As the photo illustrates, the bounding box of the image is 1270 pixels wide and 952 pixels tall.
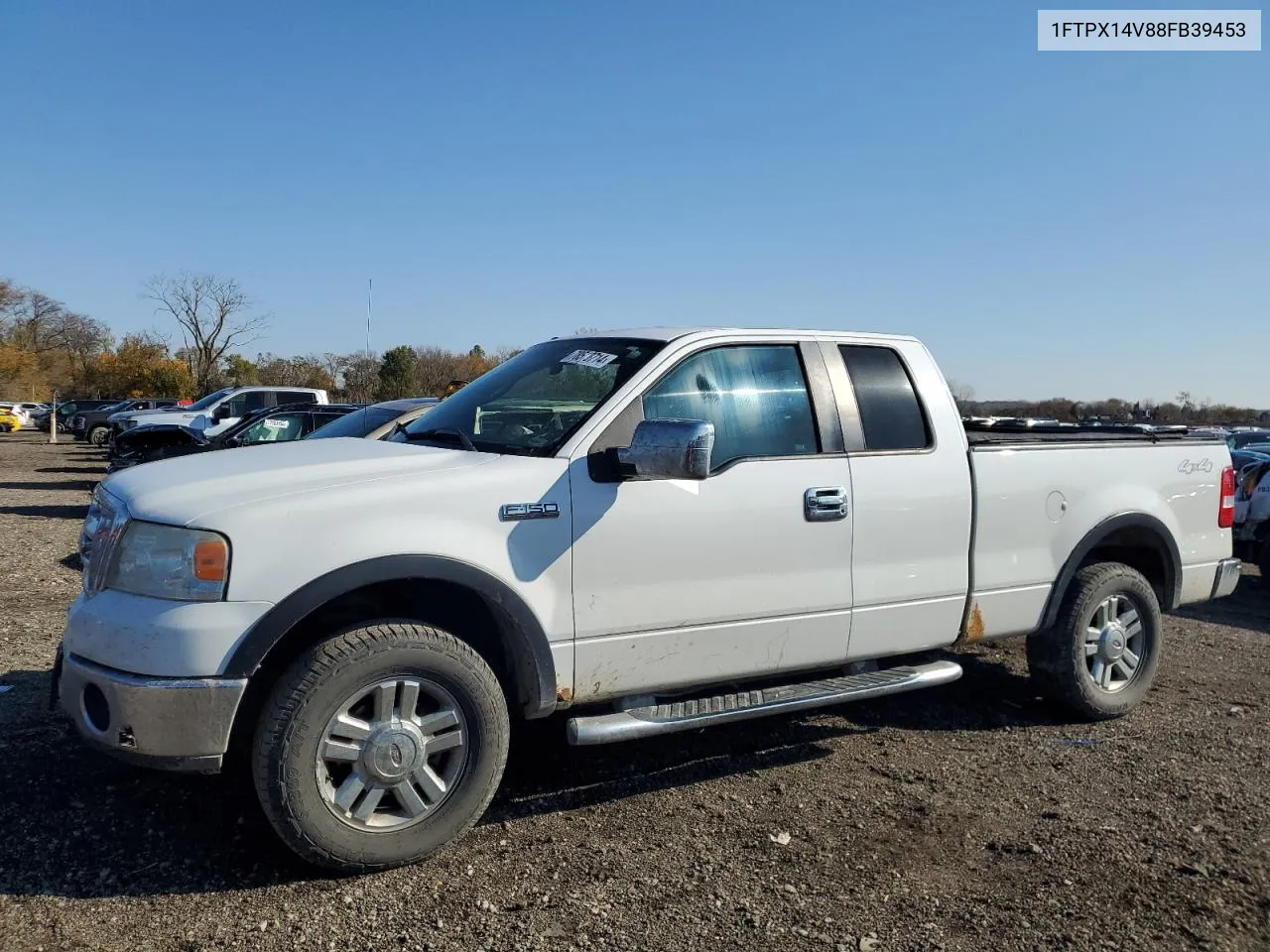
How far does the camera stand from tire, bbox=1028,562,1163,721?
209 inches

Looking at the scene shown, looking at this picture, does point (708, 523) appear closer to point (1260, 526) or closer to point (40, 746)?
point (40, 746)

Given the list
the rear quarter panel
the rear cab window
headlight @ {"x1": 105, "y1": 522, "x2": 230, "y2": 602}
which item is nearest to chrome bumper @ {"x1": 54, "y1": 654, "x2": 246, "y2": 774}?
headlight @ {"x1": 105, "y1": 522, "x2": 230, "y2": 602}

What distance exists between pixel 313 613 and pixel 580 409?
4.24 ft

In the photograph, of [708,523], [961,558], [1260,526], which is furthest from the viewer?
[1260,526]

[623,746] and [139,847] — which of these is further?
[623,746]

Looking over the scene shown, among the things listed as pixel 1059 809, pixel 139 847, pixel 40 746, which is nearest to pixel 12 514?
pixel 40 746

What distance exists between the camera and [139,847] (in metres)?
3.71

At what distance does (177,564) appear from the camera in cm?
327

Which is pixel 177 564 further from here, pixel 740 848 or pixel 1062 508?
pixel 1062 508

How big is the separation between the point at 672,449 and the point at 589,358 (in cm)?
98

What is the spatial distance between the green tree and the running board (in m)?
40.8

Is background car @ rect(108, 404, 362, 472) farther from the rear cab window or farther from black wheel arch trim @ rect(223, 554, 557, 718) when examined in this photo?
black wheel arch trim @ rect(223, 554, 557, 718)

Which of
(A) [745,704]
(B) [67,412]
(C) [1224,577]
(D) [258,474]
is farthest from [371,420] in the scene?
(B) [67,412]

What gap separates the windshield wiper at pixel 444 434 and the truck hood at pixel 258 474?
0.36ft
